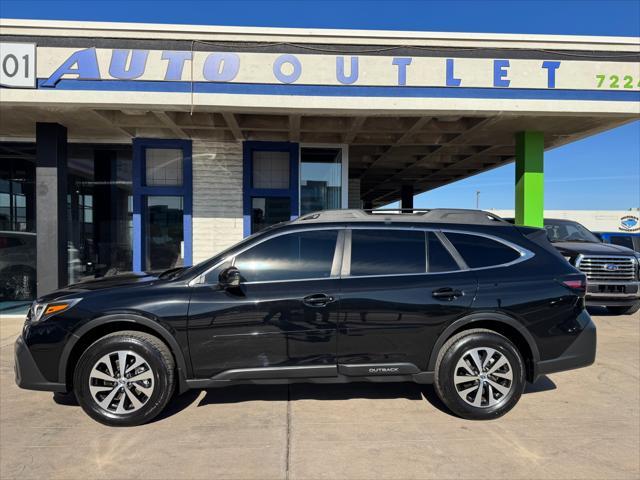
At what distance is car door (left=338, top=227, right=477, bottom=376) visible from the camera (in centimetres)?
369

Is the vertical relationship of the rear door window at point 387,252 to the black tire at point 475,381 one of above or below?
above

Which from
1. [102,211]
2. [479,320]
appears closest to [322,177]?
[102,211]

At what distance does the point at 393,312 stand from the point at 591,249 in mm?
6436

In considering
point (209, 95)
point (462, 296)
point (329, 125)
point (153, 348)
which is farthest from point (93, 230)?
point (462, 296)

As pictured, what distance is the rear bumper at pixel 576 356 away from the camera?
3.80m

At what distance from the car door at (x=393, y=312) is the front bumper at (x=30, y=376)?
8.03ft

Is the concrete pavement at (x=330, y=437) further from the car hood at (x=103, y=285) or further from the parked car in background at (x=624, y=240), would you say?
the parked car in background at (x=624, y=240)

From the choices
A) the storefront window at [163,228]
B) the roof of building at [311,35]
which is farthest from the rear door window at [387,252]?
the storefront window at [163,228]

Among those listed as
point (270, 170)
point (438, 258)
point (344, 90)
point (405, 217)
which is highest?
point (344, 90)

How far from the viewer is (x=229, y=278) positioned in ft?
11.7

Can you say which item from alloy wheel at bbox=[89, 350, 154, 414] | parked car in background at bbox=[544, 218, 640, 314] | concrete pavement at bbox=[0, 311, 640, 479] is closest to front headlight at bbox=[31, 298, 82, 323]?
alloy wheel at bbox=[89, 350, 154, 414]

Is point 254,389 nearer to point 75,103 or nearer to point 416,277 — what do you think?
point 416,277

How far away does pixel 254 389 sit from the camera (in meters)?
4.41

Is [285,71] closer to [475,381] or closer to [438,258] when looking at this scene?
[438,258]
